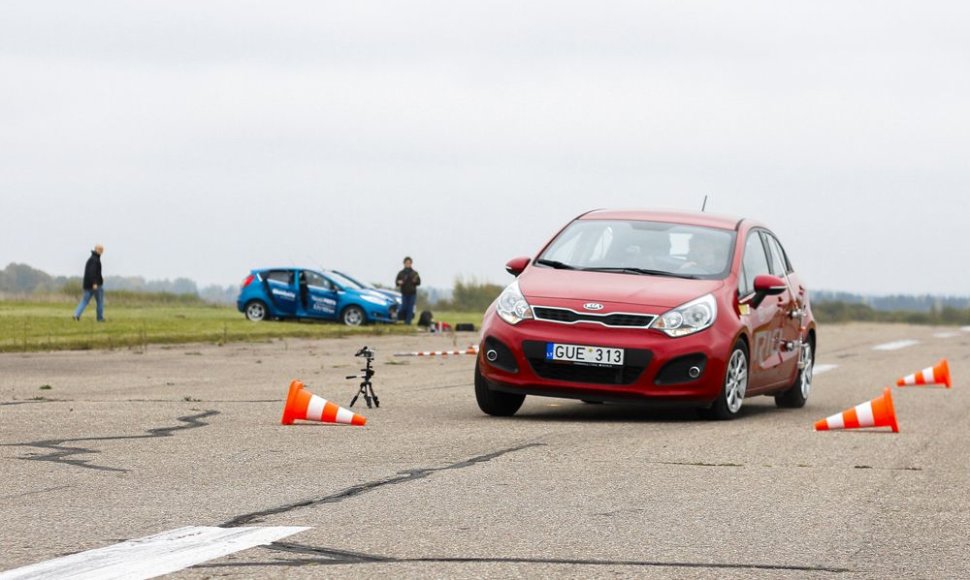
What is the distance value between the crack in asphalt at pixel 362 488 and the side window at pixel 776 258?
5.29 metres

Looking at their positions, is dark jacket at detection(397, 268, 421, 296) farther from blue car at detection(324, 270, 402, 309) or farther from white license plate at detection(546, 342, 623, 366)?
white license plate at detection(546, 342, 623, 366)

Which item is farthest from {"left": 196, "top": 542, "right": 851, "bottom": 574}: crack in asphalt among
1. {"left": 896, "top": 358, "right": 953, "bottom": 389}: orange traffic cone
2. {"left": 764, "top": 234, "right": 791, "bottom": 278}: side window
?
{"left": 896, "top": 358, "right": 953, "bottom": 389}: orange traffic cone

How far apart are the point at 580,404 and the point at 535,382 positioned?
232 centimetres

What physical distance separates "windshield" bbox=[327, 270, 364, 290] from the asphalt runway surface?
22.2 metres

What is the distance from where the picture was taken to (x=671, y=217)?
13.4 metres

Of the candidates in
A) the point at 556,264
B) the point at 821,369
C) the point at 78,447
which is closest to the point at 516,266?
the point at 556,264

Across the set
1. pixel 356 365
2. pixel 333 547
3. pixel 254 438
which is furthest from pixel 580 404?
pixel 333 547

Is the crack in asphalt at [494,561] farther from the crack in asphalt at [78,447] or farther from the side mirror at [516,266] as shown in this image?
the side mirror at [516,266]

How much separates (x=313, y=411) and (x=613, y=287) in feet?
8.31

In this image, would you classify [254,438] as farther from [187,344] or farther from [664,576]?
[187,344]

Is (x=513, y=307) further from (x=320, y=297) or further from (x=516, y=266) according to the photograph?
(x=320, y=297)

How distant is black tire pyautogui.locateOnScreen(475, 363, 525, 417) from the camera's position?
12195mm

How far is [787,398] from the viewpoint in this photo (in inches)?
577

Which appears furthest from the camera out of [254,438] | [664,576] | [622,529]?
[254,438]
